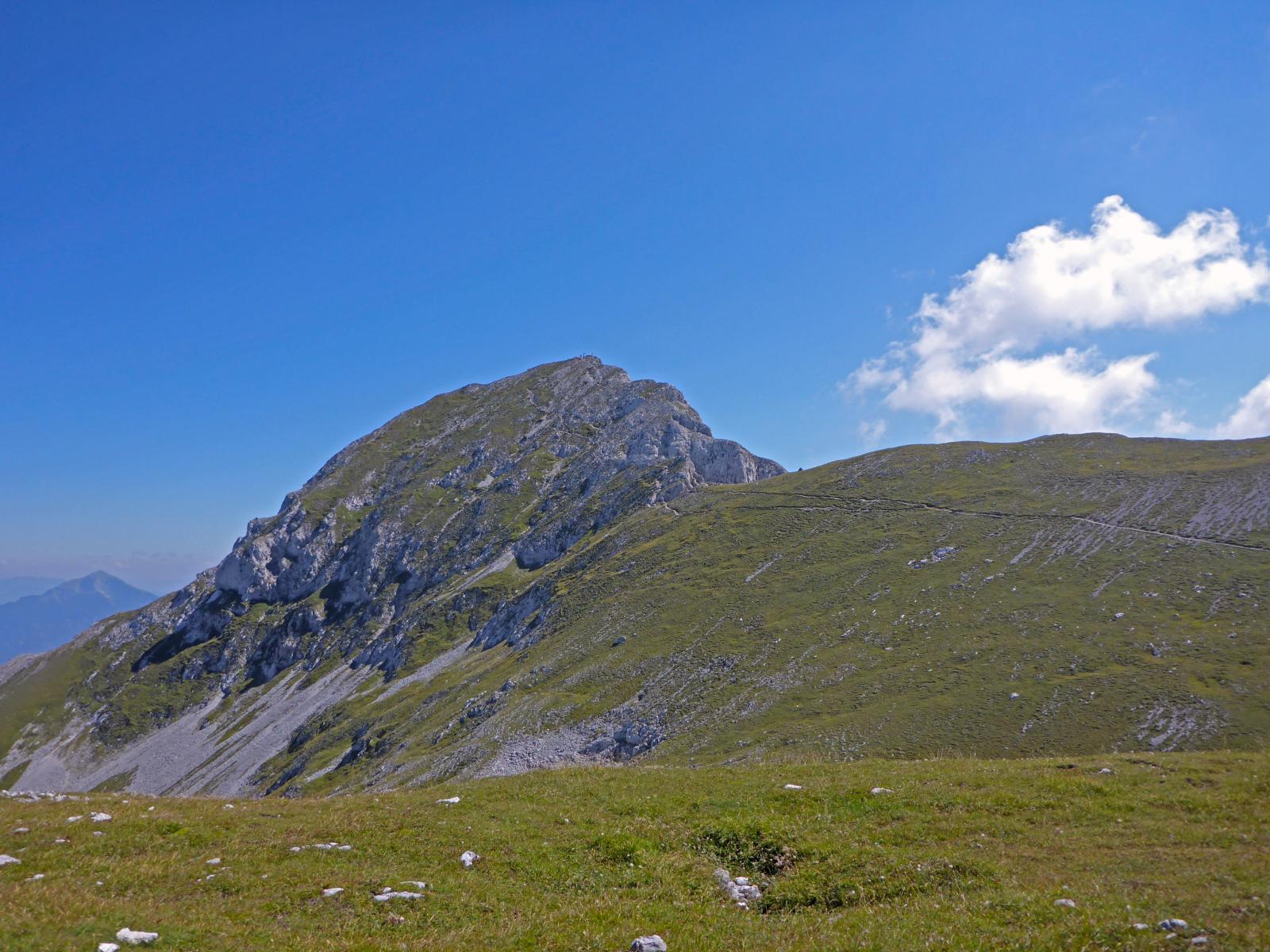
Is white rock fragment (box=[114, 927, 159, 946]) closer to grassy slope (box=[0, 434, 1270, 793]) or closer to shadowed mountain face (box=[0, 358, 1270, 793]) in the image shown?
grassy slope (box=[0, 434, 1270, 793])

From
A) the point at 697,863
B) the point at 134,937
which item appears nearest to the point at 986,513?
the point at 697,863

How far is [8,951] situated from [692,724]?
6308 centimetres

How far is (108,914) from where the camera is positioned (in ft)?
45.5

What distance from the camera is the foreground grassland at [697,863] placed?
13.5m

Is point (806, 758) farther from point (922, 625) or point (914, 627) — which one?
point (922, 625)

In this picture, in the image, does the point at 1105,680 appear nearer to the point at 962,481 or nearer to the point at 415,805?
the point at 415,805

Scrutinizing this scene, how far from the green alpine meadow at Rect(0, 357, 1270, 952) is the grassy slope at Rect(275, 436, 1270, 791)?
1.46 feet

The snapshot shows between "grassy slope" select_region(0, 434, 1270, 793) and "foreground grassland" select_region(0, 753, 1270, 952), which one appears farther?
"grassy slope" select_region(0, 434, 1270, 793)

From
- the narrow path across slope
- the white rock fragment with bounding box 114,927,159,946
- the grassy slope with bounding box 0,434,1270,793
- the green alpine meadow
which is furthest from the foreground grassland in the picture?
the narrow path across slope

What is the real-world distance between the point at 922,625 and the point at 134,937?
74.8 metres

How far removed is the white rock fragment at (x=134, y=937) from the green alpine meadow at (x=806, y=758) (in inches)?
5.3

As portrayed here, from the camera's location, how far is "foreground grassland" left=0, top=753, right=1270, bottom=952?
13.5 m

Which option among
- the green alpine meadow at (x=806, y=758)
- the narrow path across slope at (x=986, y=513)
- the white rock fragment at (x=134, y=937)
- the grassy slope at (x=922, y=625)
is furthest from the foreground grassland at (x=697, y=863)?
the narrow path across slope at (x=986, y=513)

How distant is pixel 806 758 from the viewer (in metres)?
52.7
